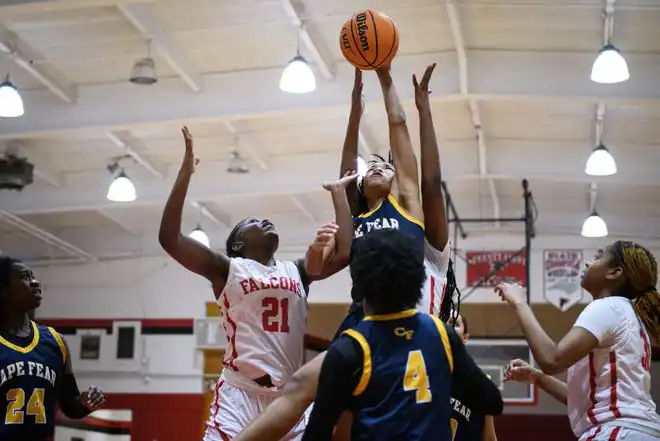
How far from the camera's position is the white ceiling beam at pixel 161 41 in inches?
431

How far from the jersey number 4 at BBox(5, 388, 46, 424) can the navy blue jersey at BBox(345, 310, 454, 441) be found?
263 centimetres

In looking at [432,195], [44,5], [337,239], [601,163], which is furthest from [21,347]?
[601,163]

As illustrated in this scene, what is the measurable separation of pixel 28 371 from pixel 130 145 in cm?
952

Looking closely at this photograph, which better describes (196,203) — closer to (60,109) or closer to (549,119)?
(60,109)

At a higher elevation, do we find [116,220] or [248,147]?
[248,147]

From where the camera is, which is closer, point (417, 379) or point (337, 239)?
point (417, 379)

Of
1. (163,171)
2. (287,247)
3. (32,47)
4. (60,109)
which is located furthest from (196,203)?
(32,47)

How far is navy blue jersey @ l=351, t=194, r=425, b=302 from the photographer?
15.1 feet

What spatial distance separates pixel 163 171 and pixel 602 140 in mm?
6929

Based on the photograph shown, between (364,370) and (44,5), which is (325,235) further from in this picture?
(44,5)

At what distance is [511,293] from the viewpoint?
175 inches

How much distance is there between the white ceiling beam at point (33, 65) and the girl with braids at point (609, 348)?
8.74 m

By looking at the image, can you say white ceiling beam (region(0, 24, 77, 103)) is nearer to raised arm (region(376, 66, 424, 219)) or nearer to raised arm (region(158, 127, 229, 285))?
raised arm (region(158, 127, 229, 285))

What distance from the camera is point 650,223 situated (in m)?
17.5
